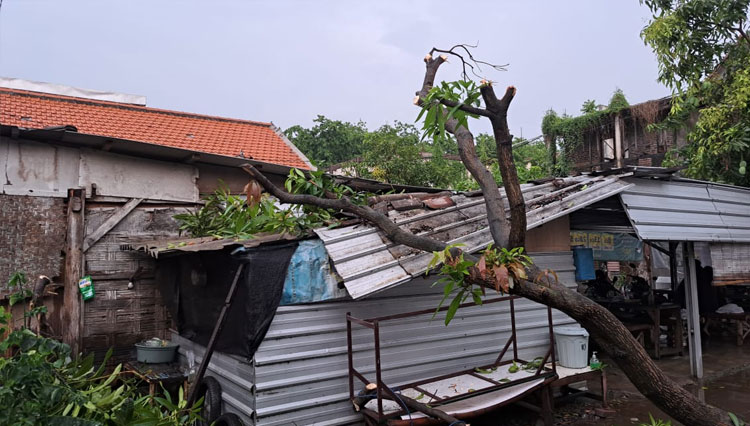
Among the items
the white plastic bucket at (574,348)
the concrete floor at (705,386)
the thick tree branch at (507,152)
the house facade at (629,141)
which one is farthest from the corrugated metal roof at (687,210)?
the house facade at (629,141)

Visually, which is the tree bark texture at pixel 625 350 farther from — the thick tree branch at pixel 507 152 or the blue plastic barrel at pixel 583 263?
the blue plastic barrel at pixel 583 263

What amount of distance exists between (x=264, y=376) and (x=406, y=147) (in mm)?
12415

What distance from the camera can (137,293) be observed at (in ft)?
25.4

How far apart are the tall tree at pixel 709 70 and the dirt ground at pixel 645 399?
3843 mm

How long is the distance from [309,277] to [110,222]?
12.5ft

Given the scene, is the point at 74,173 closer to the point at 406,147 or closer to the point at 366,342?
the point at 366,342

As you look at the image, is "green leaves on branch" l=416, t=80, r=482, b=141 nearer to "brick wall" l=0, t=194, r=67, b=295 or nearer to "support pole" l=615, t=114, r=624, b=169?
"brick wall" l=0, t=194, r=67, b=295

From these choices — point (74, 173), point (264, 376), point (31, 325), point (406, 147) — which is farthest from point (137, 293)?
point (406, 147)

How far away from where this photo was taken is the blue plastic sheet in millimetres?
5520

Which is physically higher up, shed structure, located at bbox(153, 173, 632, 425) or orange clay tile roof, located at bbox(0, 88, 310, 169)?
orange clay tile roof, located at bbox(0, 88, 310, 169)

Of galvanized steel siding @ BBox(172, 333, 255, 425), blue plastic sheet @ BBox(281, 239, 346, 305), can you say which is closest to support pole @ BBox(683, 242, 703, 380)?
blue plastic sheet @ BBox(281, 239, 346, 305)

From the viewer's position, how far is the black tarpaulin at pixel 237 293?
538cm

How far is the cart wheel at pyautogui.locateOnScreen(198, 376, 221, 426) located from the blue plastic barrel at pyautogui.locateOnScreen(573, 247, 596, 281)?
5.85 m

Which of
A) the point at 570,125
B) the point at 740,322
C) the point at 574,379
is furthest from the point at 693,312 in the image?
the point at 570,125
